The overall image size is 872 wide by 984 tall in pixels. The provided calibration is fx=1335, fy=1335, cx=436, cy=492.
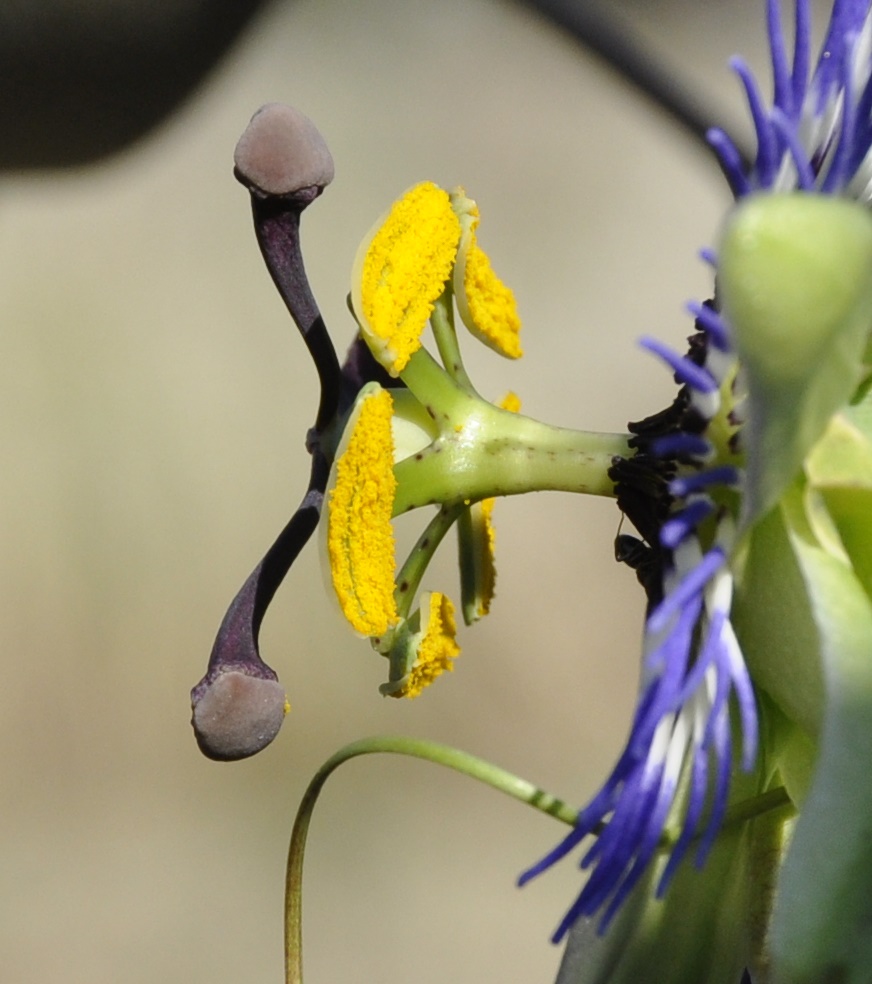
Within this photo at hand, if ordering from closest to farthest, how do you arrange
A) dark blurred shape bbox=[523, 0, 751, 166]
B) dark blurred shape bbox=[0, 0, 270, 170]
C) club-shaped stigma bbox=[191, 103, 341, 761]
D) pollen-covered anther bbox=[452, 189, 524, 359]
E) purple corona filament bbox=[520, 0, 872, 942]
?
purple corona filament bbox=[520, 0, 872, 942] < club-shaped stigma bbox=[191, 103, 341, 761] < pollen-covered anther bbox=[452, 189, 524, 359] < dark blurred shape bbox=[523, 0, 751, 166] < dark blurred shape bbox=[0, 0, 270, 170]

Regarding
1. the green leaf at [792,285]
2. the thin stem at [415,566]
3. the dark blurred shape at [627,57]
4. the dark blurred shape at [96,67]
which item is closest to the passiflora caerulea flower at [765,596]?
the green leaf at [792,285]

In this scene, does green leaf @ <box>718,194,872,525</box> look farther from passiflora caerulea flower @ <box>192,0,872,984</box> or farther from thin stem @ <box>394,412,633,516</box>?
thin stem @ <box>394,412,633,516</box>

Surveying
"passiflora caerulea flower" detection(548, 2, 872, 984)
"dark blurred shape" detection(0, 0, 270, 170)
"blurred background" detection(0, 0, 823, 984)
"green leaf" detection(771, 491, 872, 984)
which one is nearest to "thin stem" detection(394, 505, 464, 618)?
"passiflora caerulea flower" detection(548, 2, 872, 984)

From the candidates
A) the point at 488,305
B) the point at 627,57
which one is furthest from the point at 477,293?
the point at 627,57

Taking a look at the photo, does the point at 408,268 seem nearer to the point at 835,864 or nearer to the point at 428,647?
the point at 428,647

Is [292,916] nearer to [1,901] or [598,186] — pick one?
[1,901]

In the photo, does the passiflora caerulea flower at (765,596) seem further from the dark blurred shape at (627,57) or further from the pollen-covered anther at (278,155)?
the dark blurred shape at (627,57)
